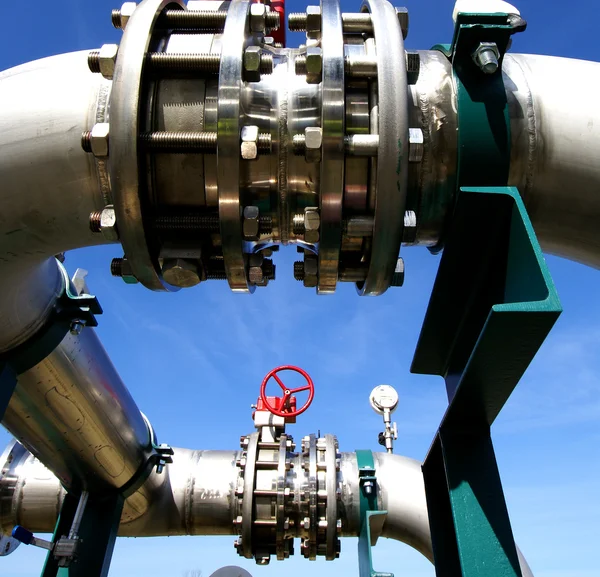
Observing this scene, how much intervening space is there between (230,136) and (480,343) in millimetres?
879

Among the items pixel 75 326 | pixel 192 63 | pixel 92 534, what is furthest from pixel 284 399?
pixel 192 63

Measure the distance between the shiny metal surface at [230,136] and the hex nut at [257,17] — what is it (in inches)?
1.4

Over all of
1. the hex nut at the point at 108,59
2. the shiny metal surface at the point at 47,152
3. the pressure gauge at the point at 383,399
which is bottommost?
the shiny metal surface at the point at 47,152

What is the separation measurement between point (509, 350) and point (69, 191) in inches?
55.4

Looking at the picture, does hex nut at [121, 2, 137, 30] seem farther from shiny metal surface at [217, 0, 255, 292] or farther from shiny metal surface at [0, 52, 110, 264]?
shiny metal surface at [217, 0, 255, 292]

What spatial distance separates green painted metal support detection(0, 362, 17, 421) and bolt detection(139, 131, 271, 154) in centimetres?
133

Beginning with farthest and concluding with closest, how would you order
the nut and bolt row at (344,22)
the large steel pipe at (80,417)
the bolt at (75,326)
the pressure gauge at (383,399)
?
the pressure gauge at (383,399)
the large steel pipe at (80,417)
the bolt at (75,326)
the nut and bolt row at (344,22)

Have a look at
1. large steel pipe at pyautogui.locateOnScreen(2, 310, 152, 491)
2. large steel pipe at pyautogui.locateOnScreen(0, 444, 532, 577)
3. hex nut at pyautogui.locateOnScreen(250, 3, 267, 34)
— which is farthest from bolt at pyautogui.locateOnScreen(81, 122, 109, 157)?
large steel pipe at pyautogui.locateOnScreen(0, 444, 532, 577)

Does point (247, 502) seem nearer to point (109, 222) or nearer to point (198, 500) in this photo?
point (198, 500)

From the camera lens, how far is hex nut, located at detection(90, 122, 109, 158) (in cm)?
158

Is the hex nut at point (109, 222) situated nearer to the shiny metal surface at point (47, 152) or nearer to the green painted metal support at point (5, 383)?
the shiny metal surface at point (47, 152)

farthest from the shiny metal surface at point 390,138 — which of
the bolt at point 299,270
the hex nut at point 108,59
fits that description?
the hex nut at point 108,59

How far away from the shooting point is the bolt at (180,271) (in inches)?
67.2

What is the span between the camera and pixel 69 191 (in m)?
1.76
